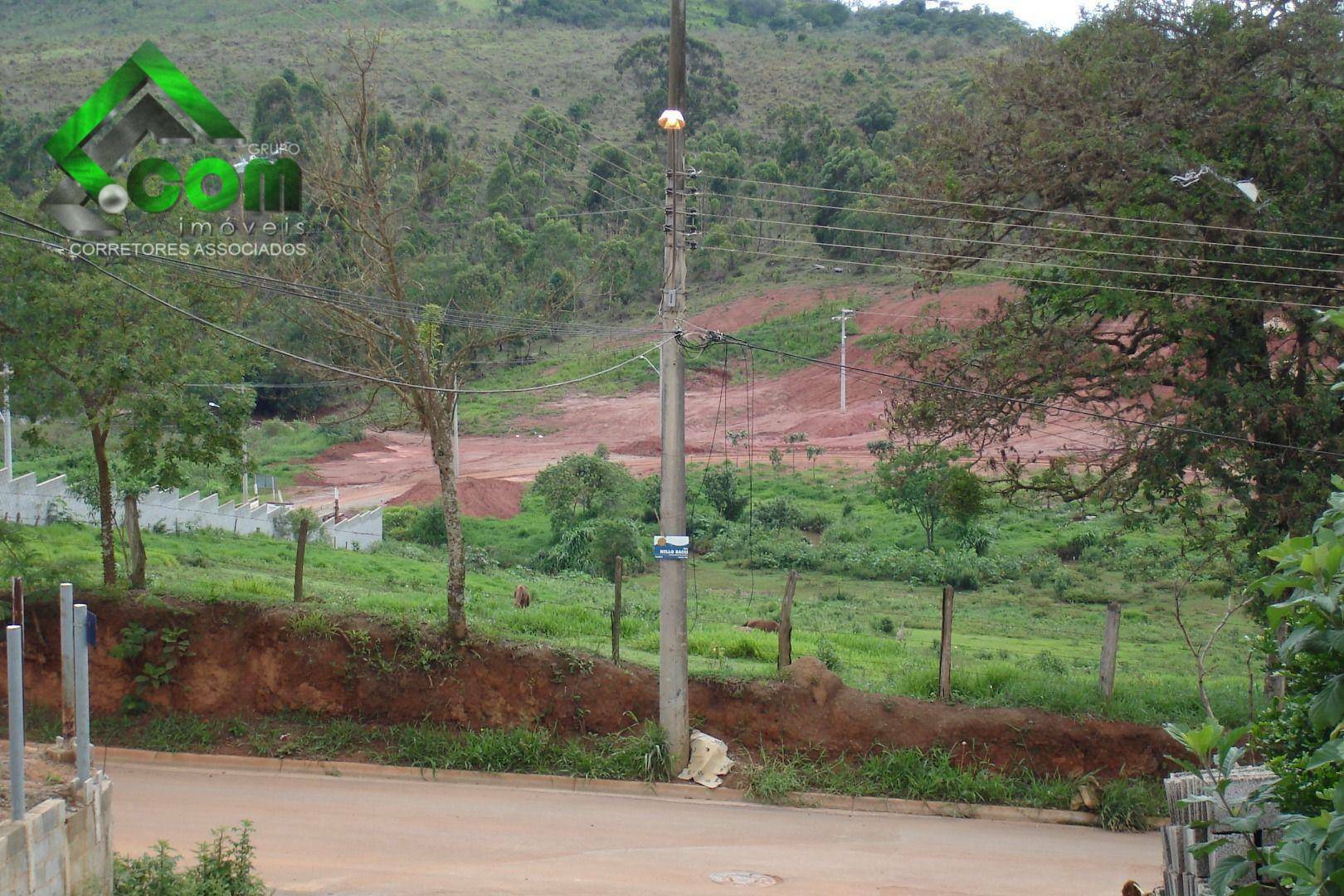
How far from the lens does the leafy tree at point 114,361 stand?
1477 centimetres

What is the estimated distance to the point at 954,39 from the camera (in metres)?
99.5

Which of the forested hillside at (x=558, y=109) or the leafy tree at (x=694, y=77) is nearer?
the forested hillside at (x=558, y=109)

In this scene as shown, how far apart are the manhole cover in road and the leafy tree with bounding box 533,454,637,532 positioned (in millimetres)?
25174

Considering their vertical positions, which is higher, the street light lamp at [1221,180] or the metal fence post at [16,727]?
the street light lamp at [1221,180]

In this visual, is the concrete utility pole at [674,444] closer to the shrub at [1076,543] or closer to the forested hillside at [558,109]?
the forested hillside at [558,109]

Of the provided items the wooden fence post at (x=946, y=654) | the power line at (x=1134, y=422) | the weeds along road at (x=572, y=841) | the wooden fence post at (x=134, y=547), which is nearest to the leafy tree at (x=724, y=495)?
the power line at (x=1134, y=422)

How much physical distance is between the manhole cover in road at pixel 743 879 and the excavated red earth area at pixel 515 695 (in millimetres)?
3175

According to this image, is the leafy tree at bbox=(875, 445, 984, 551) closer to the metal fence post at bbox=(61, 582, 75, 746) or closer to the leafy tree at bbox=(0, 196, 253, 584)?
the leafy tree at bbox=(0, 196, 253, 584)

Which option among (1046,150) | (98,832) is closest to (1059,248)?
(1046,150)

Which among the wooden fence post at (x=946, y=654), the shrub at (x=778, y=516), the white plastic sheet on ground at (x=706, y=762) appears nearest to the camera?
the white plastic sheet on ground at (x=706, y=762)

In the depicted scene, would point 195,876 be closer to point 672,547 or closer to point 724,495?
point 672,547

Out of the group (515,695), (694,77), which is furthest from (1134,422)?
(694,77)

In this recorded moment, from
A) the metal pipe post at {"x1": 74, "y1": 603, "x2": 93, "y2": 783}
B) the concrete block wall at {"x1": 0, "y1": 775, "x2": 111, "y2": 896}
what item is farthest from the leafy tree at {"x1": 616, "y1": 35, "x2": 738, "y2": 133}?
the concrete block wall at {"x1": 0, "y1": 775, "x2": 111, "y2": 896}

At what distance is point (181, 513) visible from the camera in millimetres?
31891
